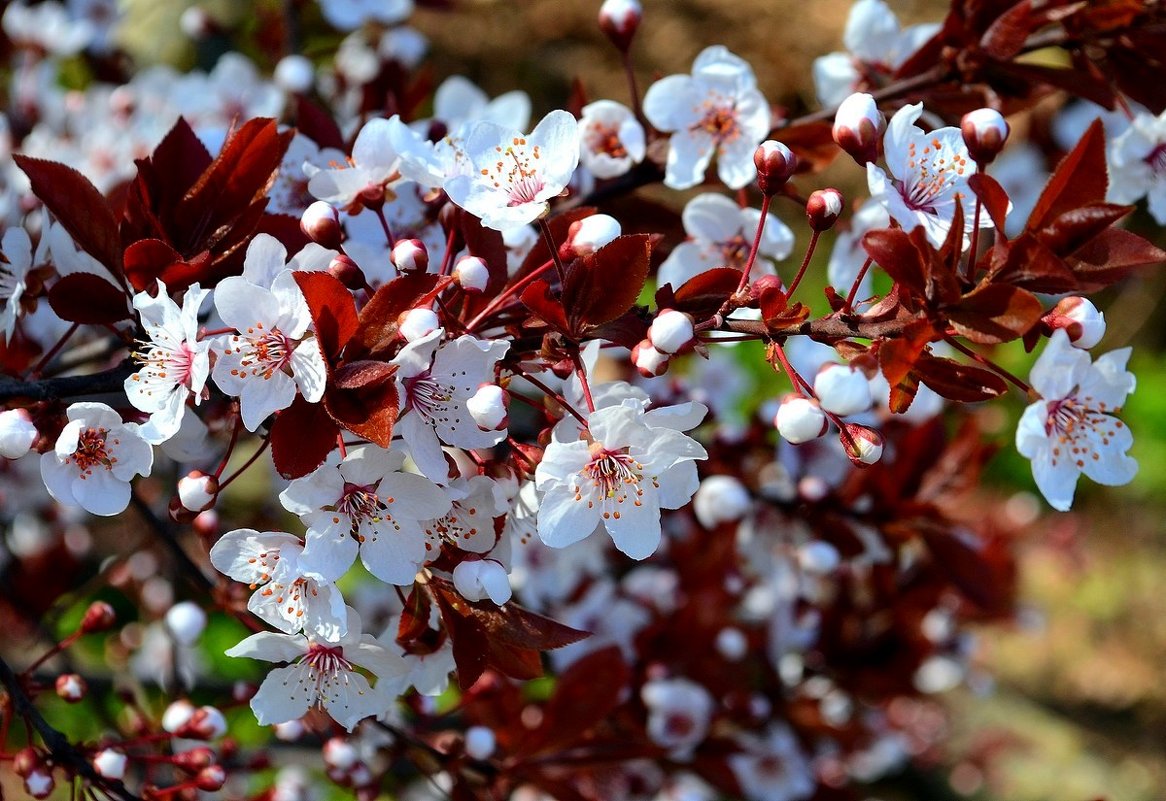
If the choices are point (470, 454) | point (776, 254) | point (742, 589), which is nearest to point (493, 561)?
point (470, 454)

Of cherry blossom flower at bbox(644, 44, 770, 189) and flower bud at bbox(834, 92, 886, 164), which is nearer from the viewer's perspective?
flower bud at bbox(834, 92, 886, 164)

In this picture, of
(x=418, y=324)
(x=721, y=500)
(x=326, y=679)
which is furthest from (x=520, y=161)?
(x=721, y=500)

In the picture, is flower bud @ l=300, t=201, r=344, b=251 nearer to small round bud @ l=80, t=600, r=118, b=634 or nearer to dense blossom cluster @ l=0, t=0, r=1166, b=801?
dense blossom cluster @ l=0, t=0, r=1166, b=801

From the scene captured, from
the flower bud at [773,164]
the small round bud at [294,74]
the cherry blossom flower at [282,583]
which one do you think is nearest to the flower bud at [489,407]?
the cherry blossom flower at [282,583]

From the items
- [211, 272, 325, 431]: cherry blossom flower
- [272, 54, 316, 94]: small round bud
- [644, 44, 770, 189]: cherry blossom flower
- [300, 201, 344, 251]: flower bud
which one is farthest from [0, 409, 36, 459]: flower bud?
[272, 54, 316, 94]: small round bud

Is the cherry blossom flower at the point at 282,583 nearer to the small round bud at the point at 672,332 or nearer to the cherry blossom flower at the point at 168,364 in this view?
the cherry blossom flower at the point at 168,364

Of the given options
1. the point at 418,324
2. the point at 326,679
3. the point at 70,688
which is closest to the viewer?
the point at 418,324

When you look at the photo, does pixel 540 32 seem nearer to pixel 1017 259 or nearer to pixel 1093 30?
pixel 1093 30

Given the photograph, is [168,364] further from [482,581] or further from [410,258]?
[482,581]
